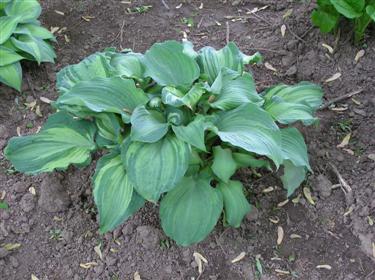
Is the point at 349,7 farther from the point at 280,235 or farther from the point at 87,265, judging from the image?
the point at 87,265

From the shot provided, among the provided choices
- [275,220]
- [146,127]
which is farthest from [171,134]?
[275,220]

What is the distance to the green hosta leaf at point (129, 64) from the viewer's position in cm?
242

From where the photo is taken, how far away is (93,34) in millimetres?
3477

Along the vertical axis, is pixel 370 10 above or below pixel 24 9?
above

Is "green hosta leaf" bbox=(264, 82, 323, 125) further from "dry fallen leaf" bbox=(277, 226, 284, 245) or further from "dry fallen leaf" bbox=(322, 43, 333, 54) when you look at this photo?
"dry fallen leaf" bbox=(322, 43, 333, 54)

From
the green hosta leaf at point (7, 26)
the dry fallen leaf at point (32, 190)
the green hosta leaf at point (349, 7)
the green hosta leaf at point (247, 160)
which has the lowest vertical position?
the dry fallen leaf at point (32, 190)

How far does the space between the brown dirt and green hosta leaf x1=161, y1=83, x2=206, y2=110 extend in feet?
1.88

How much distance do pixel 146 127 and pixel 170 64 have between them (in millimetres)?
394

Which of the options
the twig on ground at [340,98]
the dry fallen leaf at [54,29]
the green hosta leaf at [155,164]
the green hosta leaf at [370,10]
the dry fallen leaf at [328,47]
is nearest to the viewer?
the green hosta leaf at [155,164]

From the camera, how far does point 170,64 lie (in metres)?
2.41

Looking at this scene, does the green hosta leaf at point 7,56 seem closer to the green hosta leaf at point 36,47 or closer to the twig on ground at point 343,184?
the green hosta leaf at point 36,47

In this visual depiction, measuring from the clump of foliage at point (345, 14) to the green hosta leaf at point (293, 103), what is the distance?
0.55 meters

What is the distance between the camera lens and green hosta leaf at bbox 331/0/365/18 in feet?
9.34

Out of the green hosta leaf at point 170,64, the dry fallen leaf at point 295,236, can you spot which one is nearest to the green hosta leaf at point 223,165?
the green hosta leaf at point 170,64
